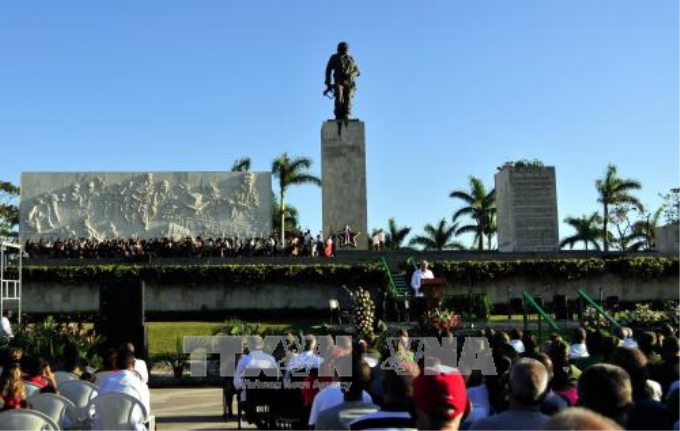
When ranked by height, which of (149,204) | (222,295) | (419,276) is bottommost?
(222,295)

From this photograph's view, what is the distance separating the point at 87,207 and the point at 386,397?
32.6m

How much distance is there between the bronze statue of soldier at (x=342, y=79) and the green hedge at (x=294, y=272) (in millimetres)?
7246

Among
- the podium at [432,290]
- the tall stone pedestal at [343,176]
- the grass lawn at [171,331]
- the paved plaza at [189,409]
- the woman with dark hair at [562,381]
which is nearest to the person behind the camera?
the woman with dark hair at [562,381]

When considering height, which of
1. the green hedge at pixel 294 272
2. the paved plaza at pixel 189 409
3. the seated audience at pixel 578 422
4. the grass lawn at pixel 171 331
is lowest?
the paved plaza at pixel 189 409

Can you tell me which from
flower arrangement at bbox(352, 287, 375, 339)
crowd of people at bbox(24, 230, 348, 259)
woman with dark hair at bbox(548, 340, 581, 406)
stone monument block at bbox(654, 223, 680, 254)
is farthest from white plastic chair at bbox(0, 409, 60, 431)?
stone monument block at bbox(654, 223, 680, 254)

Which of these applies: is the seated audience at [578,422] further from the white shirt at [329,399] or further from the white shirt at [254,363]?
the white shirt at [254,363]

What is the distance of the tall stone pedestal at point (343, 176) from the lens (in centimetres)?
3122

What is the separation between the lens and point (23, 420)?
488 centimetres

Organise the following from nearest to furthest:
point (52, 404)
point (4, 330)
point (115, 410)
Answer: point (52, 404) < point (115, 410) < point (4, 330)

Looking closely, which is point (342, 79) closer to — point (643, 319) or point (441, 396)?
point (643, 319)

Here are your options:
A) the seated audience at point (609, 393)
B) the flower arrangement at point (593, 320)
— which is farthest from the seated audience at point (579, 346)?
the flower arrangement at point (593, 320)

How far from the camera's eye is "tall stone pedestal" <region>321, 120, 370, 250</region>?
31219 mm

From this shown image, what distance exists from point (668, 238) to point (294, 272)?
50.1 ft

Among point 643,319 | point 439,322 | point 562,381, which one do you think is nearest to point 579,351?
point 562,381
